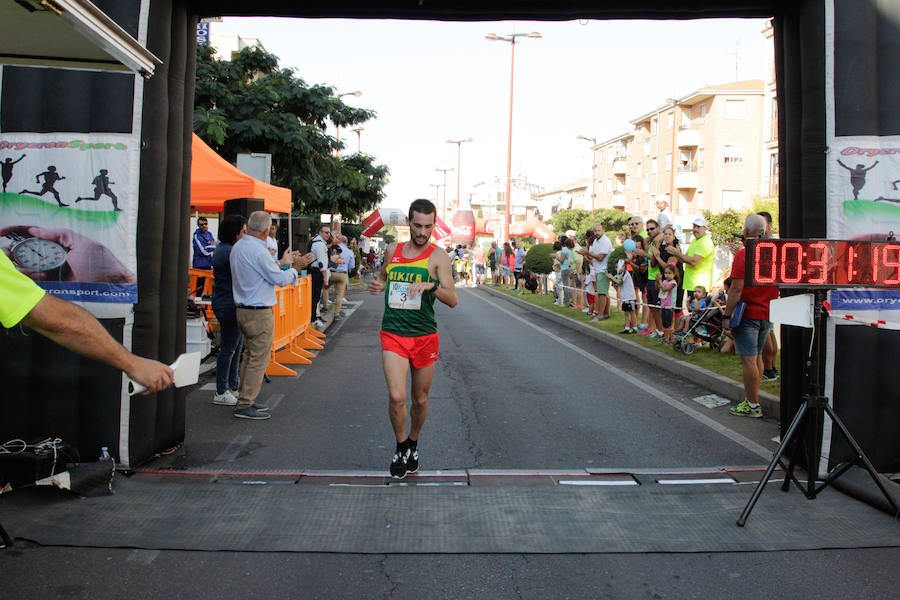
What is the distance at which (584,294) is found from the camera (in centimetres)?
2006

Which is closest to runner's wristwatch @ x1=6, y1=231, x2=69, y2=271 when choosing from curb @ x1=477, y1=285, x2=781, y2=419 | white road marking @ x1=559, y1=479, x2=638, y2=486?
white road marking @ x1=559, y1=479, x2=638, y2=486

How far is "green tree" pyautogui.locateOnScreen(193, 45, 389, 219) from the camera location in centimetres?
2017

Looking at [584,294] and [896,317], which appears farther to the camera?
[584,294]

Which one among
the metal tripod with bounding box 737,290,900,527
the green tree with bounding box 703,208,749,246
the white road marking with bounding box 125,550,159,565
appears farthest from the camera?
the green tree with bounding box 703,208,749,246

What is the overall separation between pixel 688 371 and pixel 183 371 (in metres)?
9.04

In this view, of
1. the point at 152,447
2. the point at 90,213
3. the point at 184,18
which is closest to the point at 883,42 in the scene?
the point at 184,18

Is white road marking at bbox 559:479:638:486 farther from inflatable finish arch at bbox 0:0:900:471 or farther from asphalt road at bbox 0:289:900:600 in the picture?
inflatable finish arch at bbox 0:0:900:471

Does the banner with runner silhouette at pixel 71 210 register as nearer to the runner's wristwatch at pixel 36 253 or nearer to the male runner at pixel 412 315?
the runner's wristwatch at pixel 36 253

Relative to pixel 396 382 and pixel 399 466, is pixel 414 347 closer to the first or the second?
pixel 396 382

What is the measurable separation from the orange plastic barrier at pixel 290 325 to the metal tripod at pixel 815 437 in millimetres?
6035

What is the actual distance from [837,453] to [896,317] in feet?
3.54

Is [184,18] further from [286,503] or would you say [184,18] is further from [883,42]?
A: [883,42]

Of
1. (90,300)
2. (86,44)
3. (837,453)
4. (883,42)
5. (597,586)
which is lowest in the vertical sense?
(597,586)

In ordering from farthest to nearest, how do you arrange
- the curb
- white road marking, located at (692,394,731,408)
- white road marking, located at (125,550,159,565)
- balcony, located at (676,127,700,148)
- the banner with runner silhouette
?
balcony, located at (676,127,700,148) → white road marking, located at (692,394,731,408) → the curb → the banner with runner silhouette → white road marking, located at (125,550,159,565)
